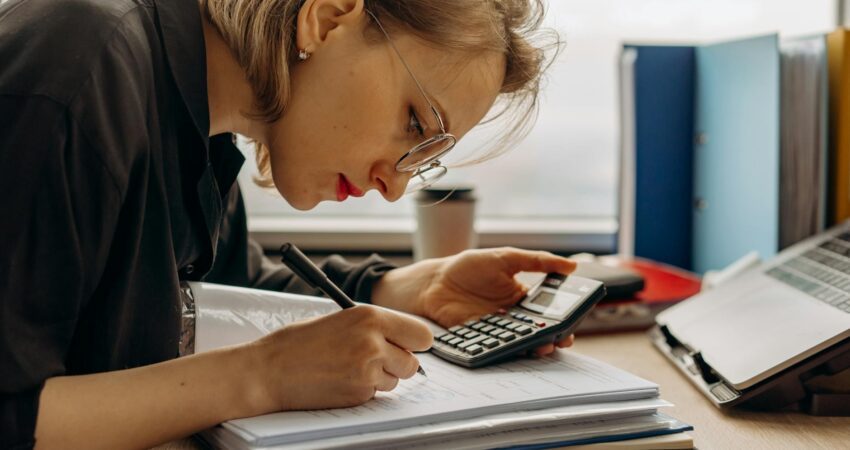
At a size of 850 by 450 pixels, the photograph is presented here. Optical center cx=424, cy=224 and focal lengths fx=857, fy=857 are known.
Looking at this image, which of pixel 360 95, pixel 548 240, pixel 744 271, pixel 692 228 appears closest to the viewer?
pixel 360 95

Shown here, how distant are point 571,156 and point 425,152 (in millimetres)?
786

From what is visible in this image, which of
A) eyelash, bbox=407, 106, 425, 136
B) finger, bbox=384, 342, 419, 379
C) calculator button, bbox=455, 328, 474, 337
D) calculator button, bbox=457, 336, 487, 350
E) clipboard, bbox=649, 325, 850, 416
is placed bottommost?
clipboard, bbox=649, 325, 850, 416

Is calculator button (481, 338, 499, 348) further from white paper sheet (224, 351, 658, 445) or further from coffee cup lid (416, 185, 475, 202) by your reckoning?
coffee cup lid (416, 185, 475, 202)

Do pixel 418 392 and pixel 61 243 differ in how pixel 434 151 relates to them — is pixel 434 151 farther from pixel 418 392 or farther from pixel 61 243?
pixel 61 243

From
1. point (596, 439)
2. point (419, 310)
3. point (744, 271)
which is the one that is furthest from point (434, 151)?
point (744, 271)

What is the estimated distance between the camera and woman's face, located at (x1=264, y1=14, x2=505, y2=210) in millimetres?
750

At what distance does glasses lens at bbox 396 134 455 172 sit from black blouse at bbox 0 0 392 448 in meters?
0.18

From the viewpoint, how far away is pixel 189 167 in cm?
72

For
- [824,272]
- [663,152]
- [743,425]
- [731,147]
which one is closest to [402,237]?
[663,152]

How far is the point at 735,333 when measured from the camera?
81 centimetres

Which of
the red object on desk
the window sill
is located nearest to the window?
the window sill

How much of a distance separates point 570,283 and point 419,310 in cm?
18

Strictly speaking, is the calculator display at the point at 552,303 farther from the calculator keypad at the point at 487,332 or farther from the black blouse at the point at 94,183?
the black blouse at the point at 94,183

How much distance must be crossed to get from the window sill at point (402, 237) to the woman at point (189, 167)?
578 millimetres
